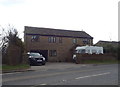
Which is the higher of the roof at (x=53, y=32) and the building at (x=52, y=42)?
the roof at (x=53, y=32)

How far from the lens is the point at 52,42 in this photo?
172 feet

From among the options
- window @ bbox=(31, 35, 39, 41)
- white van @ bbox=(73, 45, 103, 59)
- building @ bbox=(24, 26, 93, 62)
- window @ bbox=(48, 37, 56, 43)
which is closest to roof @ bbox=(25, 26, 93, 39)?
building @ bbox=(24, 26, 93, 62)

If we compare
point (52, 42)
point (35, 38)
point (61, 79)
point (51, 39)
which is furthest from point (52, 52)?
point (61, 79)

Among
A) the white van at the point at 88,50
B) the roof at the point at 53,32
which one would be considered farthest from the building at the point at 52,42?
the white van at the point at 88,50

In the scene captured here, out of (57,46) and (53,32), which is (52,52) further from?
(53,32)

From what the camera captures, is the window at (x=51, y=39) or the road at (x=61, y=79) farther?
the window at (x=51, y=39)

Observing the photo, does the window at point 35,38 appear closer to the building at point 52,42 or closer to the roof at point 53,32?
the building at point 52,42

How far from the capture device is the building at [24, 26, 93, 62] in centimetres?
5000

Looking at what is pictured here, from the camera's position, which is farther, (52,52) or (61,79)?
(52,52)

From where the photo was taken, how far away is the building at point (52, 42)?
164 feet

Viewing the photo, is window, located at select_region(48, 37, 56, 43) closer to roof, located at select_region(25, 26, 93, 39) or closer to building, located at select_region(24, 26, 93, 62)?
building, located at select_region(24, 26, 93, 62)

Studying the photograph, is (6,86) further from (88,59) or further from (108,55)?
(108,55)

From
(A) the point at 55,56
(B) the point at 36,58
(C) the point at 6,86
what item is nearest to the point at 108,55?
(A) the point at 55,56

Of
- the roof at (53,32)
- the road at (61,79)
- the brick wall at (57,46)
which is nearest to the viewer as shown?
the road at (61,79)
